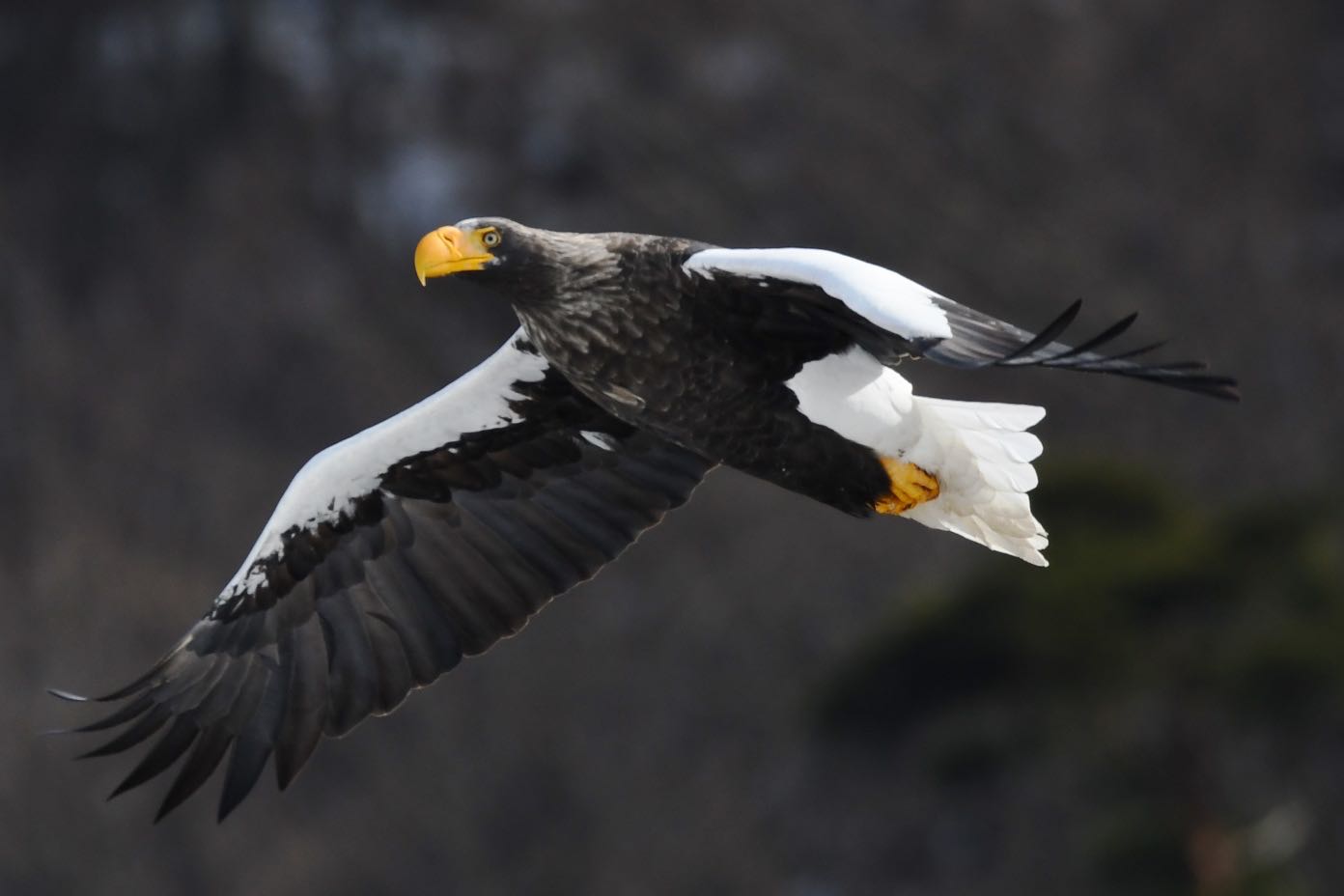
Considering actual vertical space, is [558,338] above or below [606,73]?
below

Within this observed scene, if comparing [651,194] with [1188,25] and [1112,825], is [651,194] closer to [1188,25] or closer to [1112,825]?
[1188,25]

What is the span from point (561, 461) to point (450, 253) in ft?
4.25

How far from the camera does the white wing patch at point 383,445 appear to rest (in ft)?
26.4

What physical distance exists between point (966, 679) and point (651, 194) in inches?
212

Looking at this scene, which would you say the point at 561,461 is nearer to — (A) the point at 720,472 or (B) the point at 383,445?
(B) the point at 383,445

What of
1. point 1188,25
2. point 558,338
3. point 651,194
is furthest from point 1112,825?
point 558,338

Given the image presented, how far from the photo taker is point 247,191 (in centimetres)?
2189

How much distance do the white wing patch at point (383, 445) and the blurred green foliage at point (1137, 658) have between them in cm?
1003

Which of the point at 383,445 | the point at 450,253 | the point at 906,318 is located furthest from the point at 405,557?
the point at 906,318

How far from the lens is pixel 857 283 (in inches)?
261

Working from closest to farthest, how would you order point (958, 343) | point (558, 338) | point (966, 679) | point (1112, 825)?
point (958, 343) < point (558, 338) < point (1112, 825) < point (966, 679)

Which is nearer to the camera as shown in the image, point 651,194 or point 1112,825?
point 1112,825

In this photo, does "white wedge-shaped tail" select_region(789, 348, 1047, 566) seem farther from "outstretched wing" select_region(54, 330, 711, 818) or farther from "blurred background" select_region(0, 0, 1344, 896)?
"blurred background" select_region(0, 0, 1344, 896)

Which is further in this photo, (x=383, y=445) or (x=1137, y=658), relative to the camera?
(x=1137, y=658)
